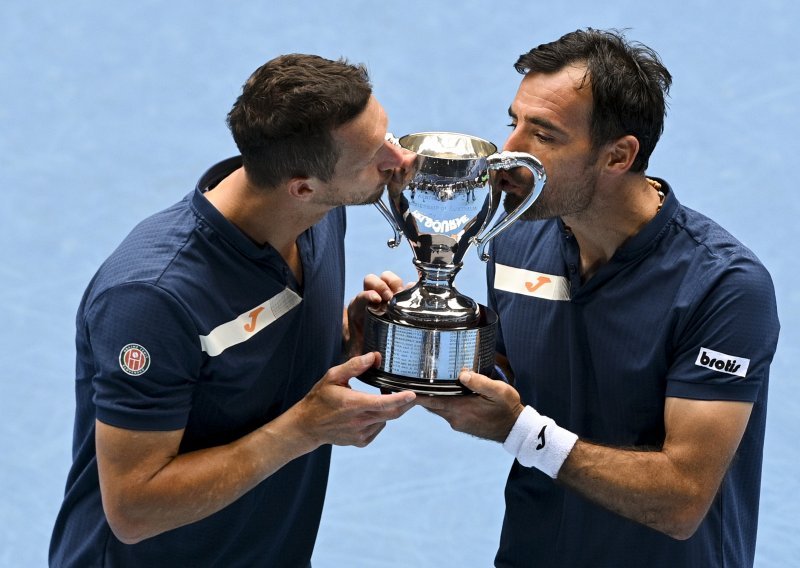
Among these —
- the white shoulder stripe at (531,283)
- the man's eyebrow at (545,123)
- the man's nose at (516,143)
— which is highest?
the man's eyebrow at (545,123)

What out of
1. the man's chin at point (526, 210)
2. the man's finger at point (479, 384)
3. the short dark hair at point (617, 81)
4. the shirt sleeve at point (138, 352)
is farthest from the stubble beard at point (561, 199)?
the shirt sleeve at point (138, 352)

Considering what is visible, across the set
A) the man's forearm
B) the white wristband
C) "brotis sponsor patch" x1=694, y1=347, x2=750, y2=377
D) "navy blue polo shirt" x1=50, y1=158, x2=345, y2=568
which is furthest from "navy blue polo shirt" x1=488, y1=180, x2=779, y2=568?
"navy blue polo shirt" x1=50, y1=158, x2=345, y2=568

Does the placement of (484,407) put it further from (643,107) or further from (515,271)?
(643,107)

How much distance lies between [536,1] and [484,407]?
5.22 m

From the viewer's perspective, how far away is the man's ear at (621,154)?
11.0 feet

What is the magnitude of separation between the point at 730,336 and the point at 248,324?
1193 mm

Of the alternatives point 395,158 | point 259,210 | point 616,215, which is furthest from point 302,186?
point 616,215

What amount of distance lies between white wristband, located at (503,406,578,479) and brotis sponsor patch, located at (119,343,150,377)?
90cm

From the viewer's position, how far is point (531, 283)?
3594 mm

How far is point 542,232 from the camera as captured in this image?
368cm

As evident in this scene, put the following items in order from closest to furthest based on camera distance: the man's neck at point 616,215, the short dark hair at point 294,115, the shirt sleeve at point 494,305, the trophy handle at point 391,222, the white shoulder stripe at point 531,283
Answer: the short dark hair at point 294,115, the trophy handle at point 391,222, the man's neck at point 616,215, the white shoulder stripe at point 531,283, the shirt sleeve at point 494,305

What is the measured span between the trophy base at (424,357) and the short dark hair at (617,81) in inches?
25.8

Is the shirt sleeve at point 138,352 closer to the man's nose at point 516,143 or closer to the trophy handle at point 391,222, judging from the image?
the trophy handle at point 391,222

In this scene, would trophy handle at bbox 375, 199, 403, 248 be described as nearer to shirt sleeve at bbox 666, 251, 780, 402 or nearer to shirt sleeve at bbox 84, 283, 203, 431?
shirt sleeve at bbox 84, 283, 203, 431
